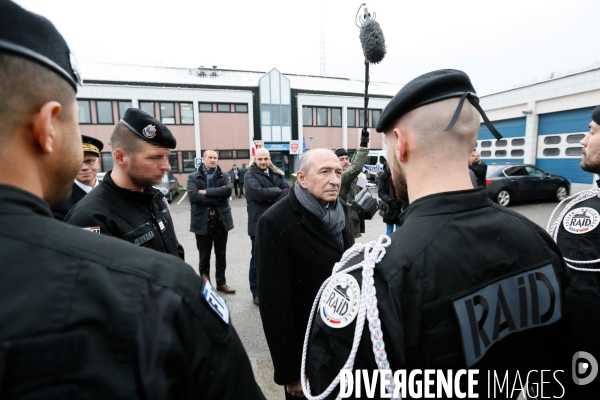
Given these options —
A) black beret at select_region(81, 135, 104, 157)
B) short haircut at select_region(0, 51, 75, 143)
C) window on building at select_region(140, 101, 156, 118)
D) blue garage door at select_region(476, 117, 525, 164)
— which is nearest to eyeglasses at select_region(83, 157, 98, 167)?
black beret at select_region(81, 135, 104, 157)

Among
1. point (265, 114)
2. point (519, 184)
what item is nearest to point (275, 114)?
point (265, 114)

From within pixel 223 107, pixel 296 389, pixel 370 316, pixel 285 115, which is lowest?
pixel 296 389

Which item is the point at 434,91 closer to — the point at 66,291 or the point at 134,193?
the point at 66,291

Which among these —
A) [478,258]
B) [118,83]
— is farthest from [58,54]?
[118,83]

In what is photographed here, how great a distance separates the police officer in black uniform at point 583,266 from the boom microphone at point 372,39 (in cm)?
169

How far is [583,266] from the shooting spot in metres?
1.51

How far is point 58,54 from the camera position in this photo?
2.65ft

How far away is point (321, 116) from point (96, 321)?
27.5 m

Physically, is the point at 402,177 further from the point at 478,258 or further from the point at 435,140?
the point at 478,258

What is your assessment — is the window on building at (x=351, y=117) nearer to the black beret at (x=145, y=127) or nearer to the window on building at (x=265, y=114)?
the window on building at (x=265, y=114)

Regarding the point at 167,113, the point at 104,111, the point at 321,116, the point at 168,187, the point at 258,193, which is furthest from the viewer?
the point at 321,116

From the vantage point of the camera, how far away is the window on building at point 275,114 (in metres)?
25.6

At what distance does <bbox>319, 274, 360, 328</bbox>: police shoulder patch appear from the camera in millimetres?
999

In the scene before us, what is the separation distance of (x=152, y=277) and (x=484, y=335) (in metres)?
1.01
